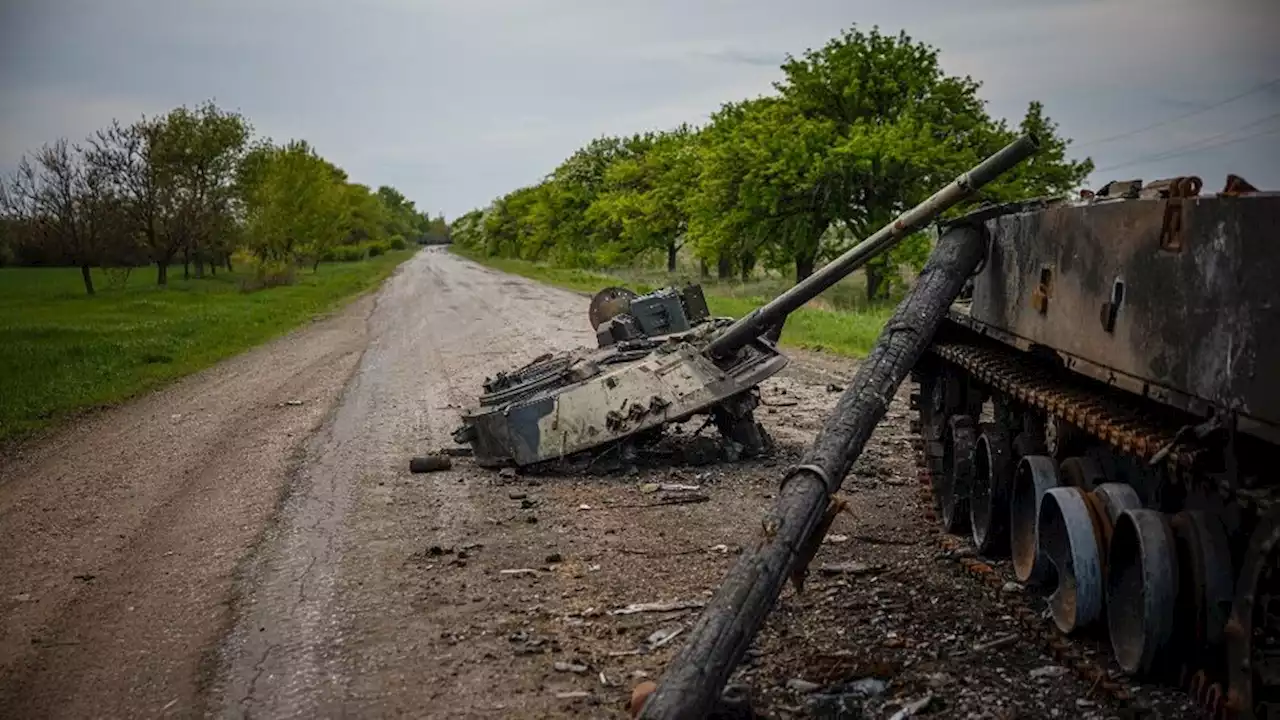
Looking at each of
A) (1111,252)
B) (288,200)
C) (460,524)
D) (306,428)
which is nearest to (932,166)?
(306,428)

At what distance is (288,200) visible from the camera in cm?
5009

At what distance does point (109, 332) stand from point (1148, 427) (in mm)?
22923

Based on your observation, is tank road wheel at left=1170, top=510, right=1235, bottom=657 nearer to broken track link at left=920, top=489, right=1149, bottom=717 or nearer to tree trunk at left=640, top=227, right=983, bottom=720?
broken track link at left=920, top=489, right=1149, bottom=717

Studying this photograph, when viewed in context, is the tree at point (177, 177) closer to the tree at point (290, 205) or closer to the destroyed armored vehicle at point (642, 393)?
the tree at point (290, 205)

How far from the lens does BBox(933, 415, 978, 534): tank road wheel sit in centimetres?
796

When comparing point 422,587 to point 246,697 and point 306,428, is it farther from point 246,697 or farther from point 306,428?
point 306,428

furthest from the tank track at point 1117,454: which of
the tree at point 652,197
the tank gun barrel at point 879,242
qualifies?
the tree at point 652,197

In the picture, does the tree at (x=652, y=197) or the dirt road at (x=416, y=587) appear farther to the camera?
the tree at (x=652, y=197)

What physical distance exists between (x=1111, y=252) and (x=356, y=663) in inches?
167

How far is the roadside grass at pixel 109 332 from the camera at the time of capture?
1591 centimetres

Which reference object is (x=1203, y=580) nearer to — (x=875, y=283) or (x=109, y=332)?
(x=109, y=332)

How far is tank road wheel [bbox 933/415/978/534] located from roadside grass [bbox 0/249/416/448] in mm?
10150

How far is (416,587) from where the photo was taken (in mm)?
7371

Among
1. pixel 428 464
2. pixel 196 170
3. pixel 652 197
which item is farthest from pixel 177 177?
pixel 428 464
